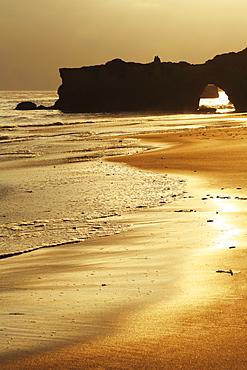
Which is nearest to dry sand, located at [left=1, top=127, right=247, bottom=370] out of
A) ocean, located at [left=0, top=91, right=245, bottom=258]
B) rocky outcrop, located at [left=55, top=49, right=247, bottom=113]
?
ocean, located at [left=0, top=91, right=245, bottom=258]

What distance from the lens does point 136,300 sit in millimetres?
4656

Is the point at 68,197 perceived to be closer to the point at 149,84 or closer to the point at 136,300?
the point at 136,300

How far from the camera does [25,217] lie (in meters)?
9.68

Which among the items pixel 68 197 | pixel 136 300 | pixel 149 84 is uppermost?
A: pixel 149 84

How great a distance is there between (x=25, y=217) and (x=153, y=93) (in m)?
96.1

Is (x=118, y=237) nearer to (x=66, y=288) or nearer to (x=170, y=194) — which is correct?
(x=66, y=288)

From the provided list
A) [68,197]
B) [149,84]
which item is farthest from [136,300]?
[149,84]

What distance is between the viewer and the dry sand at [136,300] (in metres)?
3.55

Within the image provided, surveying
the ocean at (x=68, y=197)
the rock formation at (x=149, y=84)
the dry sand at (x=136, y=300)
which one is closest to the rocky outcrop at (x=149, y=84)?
the rock formation at (x=149, y=84)

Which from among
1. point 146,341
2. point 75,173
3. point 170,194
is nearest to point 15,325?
point 146,341

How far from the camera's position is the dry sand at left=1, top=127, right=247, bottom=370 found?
355cm

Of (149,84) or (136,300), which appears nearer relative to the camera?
(136,300)

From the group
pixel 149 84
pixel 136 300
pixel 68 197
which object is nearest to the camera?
pixel 136 300

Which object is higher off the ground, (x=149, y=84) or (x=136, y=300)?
(x=149, y=84)
